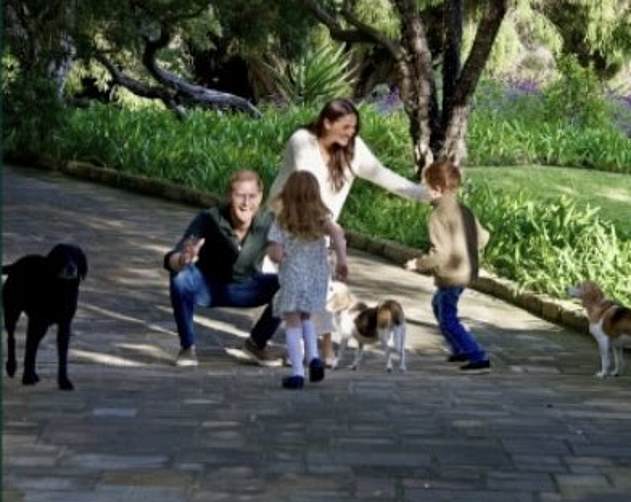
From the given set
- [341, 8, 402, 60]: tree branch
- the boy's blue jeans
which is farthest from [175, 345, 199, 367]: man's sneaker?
[341, 8, 402, 60]: tree branch

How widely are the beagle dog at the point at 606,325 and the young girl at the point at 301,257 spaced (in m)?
1.69

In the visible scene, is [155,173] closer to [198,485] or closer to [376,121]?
[376,121]

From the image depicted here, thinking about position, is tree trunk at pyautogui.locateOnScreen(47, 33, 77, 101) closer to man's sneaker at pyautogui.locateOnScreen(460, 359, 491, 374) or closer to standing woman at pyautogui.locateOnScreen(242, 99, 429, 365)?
standing woman at pyautogui.locateOnScreen(242, 99, 429, 365)

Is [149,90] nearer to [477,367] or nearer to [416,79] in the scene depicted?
[416,79]

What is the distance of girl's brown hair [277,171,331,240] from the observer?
24.5ft

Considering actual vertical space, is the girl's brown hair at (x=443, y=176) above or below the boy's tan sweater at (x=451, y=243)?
above

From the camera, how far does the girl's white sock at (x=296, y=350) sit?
745 centimetres

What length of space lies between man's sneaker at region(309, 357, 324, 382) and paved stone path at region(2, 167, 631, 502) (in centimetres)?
11

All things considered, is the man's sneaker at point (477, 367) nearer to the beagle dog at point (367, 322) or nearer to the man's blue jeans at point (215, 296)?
the beagle dog at point (367, 322)

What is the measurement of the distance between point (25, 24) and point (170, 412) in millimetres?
12040

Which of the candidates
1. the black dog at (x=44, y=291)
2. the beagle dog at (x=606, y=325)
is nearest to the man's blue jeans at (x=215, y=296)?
the black dog at (x=44, y=291)

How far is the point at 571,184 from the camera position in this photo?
18.6m

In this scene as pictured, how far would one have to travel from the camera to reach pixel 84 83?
28312mm

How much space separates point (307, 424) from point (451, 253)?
263 cm
